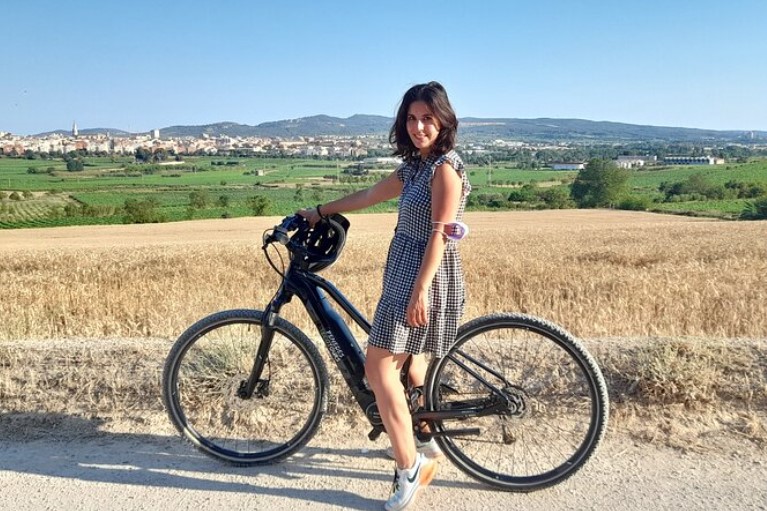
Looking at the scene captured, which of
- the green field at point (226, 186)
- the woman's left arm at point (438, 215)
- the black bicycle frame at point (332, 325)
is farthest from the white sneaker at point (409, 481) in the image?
the green field at point (226, 186)

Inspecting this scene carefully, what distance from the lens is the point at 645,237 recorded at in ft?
95.4

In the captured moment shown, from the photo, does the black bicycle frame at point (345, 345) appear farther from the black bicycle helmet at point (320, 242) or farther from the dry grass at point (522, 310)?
the dry grass at point (522, 310)

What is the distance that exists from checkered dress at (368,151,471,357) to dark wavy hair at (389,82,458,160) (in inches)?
2.6

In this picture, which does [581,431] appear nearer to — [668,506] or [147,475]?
[668,506]

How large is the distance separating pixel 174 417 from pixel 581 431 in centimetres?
217

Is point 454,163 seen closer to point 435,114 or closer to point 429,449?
point 435,114

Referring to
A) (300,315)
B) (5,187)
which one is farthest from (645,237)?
(5,187)

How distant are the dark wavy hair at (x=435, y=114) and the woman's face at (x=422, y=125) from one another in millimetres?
18

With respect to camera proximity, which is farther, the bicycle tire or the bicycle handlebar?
the bicycle tire

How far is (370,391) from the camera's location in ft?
11.1

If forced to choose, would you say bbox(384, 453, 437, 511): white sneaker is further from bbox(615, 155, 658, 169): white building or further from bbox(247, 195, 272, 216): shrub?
bbox(247, 195, 272, 216): shrub

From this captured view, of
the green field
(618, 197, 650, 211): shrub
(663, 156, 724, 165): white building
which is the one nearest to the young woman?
the green field

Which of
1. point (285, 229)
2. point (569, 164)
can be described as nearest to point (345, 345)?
point (285, 229)

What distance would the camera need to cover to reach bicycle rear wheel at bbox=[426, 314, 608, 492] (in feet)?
10.7
